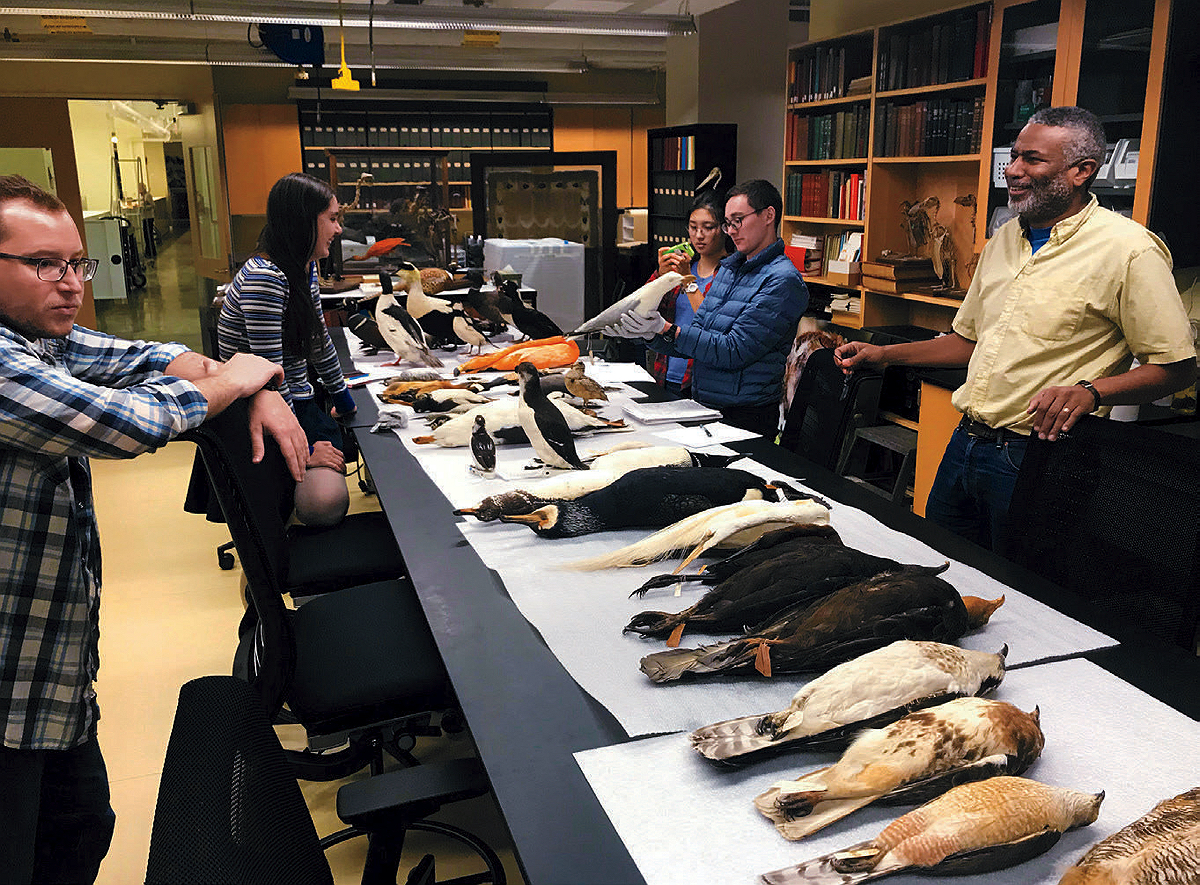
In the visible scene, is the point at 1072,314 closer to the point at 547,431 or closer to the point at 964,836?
the point at 547,431

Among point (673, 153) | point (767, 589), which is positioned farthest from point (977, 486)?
point (673, 153)

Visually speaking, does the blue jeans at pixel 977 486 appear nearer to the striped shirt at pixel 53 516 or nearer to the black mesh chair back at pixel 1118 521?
the black mesh chair back at pixel 1118 521

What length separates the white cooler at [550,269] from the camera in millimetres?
5738

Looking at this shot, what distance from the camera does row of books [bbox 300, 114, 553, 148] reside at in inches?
367

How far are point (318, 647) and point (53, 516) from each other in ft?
1.90

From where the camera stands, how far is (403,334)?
3.45 metres

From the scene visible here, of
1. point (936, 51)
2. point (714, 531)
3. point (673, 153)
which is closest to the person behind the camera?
point (714, 531)

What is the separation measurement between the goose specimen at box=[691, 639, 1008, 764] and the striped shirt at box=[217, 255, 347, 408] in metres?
2.06

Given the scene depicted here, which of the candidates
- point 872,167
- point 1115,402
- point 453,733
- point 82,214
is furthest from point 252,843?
point 82,214

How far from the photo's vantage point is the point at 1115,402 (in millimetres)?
2080

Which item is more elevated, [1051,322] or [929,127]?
[929,127]

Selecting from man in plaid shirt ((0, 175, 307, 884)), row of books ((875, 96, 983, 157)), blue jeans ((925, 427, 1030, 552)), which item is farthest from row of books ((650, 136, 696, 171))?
man in plaid shirt ((0, 175, 307, 884))

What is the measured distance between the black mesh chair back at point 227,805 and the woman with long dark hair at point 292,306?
195cm

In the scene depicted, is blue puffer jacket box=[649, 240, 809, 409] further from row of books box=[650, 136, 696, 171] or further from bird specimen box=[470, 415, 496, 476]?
row of books box=[650, 136, 696, 171]
